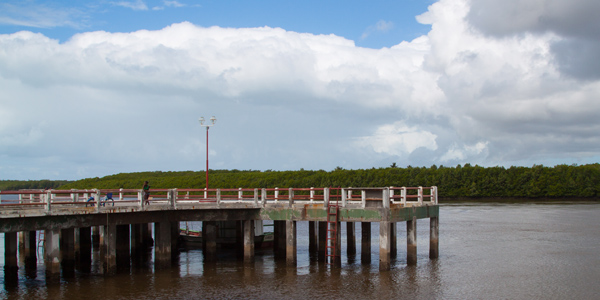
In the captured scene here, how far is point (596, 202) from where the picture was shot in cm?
11081

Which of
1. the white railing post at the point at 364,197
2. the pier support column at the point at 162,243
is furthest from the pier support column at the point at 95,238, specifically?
the white railing post at the point at 364,197

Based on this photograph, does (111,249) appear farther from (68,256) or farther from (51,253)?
(51,253)

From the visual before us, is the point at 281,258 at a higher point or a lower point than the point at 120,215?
lower

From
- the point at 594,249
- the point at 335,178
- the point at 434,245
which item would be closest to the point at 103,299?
the point at 434,245

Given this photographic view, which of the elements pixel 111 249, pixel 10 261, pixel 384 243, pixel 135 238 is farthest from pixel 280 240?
pixel 10 261

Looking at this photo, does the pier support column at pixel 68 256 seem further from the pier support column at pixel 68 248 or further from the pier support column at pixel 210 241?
the pier support column at pixel 210 241

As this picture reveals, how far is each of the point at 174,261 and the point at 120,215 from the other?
25.7 ft

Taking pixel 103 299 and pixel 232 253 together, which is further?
pixel 232 253

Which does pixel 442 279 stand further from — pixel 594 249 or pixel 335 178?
pixel 335 178

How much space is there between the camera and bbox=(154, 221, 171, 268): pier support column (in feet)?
108

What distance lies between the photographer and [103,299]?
26.6 metres

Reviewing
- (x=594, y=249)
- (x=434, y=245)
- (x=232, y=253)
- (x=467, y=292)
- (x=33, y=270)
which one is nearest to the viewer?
(x=467, y=292)

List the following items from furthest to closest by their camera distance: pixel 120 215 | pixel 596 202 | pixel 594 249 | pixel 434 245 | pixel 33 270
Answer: pixel 596 202 < pixel 594 249 < pixel 434 245 < pixel 33 270 < pixel 120 215

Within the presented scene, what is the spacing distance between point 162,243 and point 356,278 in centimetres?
1081
